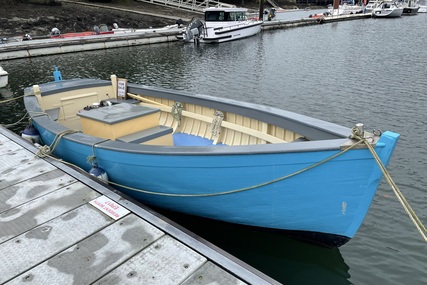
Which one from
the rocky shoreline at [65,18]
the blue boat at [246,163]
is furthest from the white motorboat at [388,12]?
the blue boat at [246,163]

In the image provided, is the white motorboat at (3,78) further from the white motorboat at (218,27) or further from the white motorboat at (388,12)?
the white motorboat at (388,12)

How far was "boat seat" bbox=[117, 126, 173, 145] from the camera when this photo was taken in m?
6.30

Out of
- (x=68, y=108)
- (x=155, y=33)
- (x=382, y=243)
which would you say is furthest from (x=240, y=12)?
(x=382, y=243)

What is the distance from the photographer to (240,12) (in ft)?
119

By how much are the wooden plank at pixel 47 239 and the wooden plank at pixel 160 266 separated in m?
0.95

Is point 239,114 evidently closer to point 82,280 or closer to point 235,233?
point 235,233

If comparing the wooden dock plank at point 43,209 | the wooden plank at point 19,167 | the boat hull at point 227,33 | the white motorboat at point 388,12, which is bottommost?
the wooden dock plank at point 43,209

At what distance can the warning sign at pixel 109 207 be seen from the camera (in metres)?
4.97

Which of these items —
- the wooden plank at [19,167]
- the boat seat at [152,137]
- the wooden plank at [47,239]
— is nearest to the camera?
the wooden plank at [47,239]

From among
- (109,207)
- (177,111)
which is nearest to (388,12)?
(177,111)

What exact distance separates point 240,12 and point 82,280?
36.8m

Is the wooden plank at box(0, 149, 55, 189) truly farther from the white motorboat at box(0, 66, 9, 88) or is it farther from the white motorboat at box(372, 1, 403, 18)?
the white motorboat at box(372, 1, 403, 18)

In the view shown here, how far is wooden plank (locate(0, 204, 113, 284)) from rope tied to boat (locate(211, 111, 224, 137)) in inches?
126

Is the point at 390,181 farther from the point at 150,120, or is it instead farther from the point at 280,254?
the point at 150,120
